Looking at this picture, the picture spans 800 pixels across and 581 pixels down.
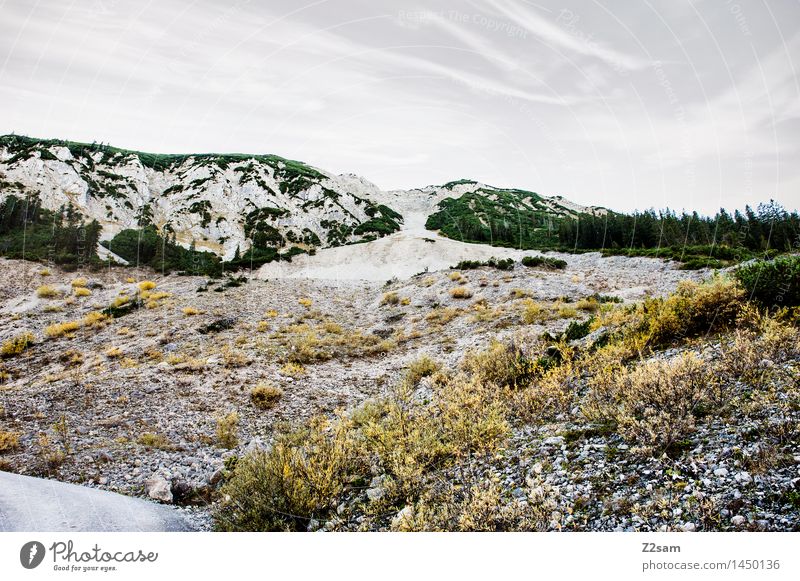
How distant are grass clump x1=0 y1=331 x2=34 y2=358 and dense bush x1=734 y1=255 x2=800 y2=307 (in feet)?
86.9

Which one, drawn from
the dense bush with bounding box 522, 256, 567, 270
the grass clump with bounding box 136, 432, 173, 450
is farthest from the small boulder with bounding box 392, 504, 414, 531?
the dense bush with bounding box 522, 256, 567, 270

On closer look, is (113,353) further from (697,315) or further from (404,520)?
(697,315)

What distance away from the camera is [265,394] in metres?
11.0

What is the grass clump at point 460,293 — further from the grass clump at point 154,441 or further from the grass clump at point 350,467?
the grass clump at point 154,441

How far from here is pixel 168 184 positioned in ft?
290

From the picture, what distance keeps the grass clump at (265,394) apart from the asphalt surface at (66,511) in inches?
213

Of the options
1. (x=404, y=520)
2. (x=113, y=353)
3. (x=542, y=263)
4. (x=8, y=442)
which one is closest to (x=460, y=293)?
(x=542, y=263)

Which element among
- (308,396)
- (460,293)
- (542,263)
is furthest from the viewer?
(542,263)

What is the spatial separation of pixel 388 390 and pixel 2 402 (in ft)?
36.7

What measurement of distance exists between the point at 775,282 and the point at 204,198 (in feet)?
302

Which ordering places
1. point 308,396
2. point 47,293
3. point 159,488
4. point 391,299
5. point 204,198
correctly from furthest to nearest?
point 204,198 < point 391,299 < point 47,293 < point 308,396 < point 159,488

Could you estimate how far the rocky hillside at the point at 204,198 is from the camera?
6894cm

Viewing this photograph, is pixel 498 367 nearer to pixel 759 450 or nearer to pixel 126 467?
pixel 759 450

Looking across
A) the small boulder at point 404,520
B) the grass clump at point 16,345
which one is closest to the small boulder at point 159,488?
the small boulder at point 404,520
